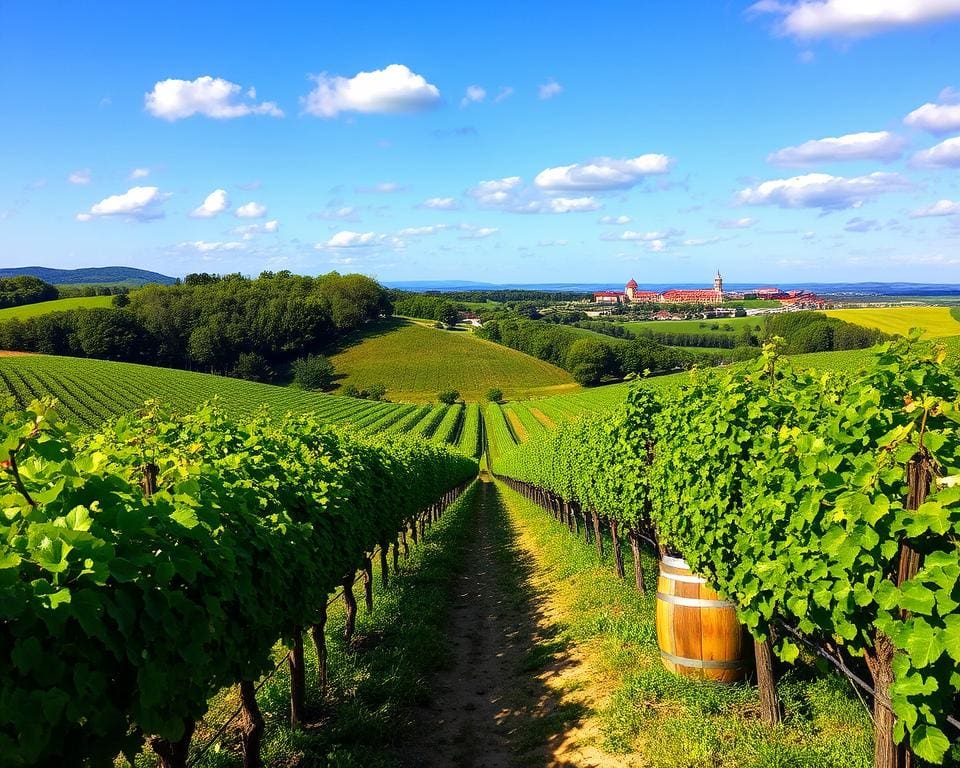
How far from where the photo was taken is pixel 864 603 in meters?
3.52

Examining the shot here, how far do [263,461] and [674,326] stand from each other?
156m

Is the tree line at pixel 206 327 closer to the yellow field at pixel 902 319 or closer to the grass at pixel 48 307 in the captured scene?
the grass at pixel 48 307

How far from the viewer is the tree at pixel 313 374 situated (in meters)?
89.4

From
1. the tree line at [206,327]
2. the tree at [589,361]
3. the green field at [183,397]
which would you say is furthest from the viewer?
the tree at [589,361]

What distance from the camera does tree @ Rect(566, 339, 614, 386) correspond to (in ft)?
297

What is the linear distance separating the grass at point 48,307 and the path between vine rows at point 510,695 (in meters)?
104

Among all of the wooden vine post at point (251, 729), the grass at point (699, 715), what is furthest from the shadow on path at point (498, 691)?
the wooden vine post at point (251, 729)

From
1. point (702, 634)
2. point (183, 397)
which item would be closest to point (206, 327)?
point (183, 397)

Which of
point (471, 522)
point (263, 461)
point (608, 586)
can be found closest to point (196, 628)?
point (263, 461)

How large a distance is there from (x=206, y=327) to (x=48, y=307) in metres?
29.0

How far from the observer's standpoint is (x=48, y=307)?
334ft

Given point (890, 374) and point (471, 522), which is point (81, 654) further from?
point (471, 522)

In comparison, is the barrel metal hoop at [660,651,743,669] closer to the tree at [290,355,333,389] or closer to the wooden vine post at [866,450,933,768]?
the wooden vine post at [866,450,933,768]

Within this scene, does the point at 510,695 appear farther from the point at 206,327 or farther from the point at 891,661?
the point at 206,327
